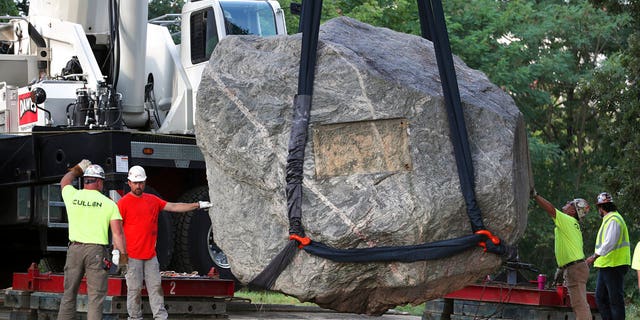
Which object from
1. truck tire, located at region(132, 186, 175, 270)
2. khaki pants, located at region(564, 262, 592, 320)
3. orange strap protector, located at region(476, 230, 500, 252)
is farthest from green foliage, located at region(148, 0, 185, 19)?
orange strap protector, located at region(476, 230, 500, 252)

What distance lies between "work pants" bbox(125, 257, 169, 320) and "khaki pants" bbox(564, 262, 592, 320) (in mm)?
4921

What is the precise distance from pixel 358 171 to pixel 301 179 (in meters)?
0.45

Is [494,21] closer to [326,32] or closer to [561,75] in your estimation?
[561,75]

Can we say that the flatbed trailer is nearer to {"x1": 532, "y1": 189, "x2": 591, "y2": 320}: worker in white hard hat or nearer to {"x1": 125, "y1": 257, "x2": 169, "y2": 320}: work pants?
{"x1": 532, "y1": 189, "x2": 591, "y2": 320}: worker in white hard hat

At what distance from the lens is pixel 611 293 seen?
14.9 metres

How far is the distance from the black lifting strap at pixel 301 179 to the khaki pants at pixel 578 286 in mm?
5144

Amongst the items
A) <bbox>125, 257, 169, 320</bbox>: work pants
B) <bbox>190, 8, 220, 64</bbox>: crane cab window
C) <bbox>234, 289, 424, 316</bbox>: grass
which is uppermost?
<bbox>190, 8, 220, 64</bbox>: crane cab window

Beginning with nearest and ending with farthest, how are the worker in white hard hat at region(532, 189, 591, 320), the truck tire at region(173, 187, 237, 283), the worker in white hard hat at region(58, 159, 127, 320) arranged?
the worker in white hard hat at region(58, 159, 127, 320), the worker in white hard hat at region(532, 189, 591, 320), the truck tire at region(173, 187, 237, 283)

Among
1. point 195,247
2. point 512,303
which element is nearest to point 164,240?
point 195,247

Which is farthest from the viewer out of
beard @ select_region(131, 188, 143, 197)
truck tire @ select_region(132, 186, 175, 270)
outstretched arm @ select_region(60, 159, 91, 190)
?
truck tire @ select_region(132, 186, 175, 270)

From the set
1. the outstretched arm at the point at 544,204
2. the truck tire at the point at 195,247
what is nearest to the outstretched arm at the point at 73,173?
the truck tire at the point at 195,247

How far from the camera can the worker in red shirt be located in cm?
1284

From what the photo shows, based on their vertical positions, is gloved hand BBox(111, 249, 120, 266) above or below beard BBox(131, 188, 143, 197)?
below

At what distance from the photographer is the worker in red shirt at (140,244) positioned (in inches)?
505
